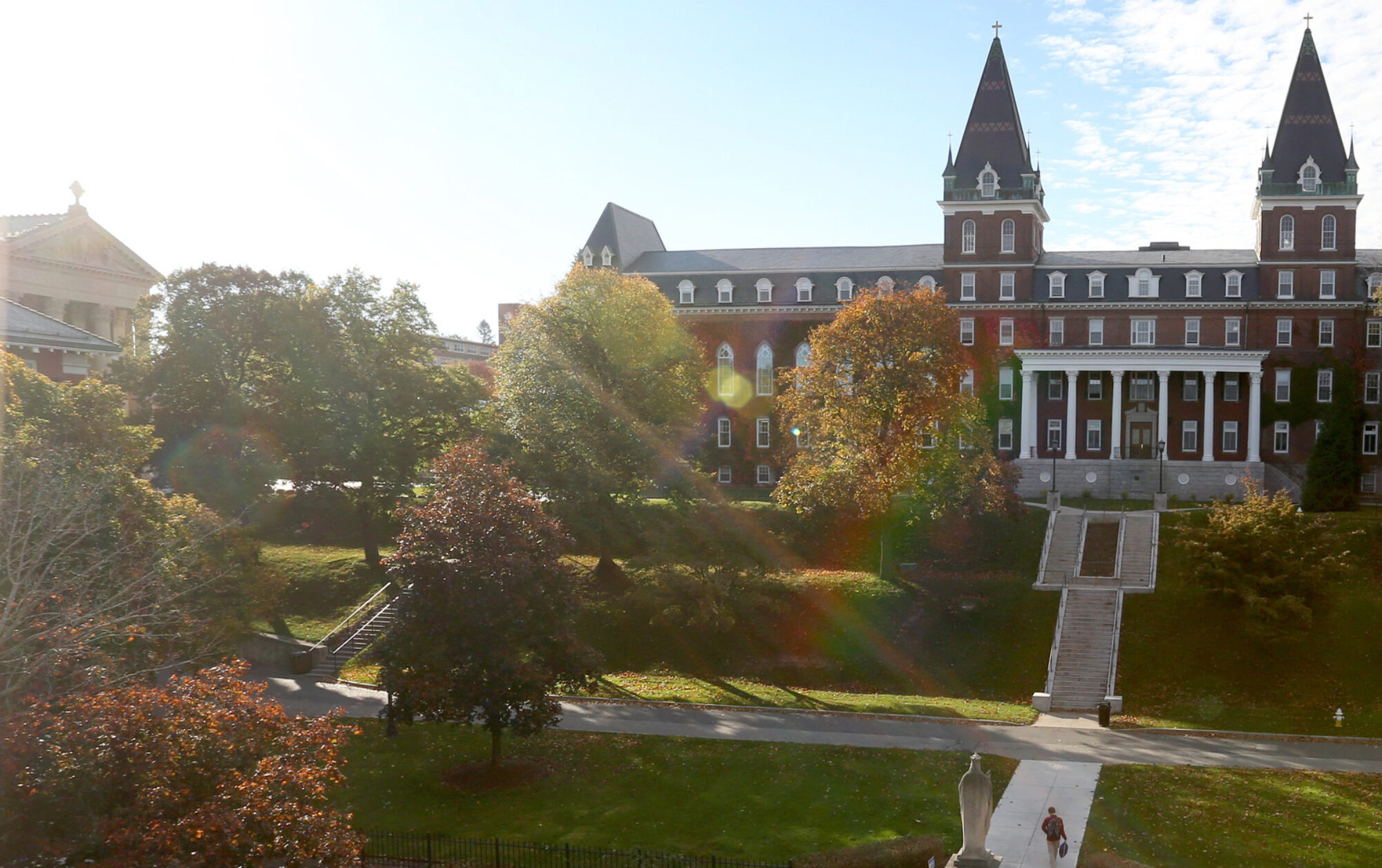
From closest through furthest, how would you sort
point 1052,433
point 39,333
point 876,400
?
point 39,333 → point 876,400 → point 1052,433

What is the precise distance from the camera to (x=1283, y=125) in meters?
62.8

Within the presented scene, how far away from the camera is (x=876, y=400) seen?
4462 centimetres

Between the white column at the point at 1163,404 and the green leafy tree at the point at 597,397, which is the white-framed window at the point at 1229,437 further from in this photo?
the green leafy tree at the point at 597,397

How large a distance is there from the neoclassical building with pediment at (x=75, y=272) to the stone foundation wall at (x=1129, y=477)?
159 feet

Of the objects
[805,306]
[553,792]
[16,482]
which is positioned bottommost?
[553,792]

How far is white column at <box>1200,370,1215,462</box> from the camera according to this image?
60344 mm

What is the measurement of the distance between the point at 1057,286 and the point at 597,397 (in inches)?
1361

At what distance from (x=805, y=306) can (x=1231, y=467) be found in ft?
87.6

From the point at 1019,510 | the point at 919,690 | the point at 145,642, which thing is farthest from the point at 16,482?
the point at 1019,510

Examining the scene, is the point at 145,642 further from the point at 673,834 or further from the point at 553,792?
the point at 673,834

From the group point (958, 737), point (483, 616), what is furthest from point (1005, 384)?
point (483, 616)

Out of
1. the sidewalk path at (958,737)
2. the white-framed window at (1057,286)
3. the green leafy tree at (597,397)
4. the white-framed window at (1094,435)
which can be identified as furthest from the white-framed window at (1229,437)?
the sidewalk path at (958,737)

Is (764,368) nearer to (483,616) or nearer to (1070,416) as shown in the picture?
(1070,416)

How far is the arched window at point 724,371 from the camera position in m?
70.9
